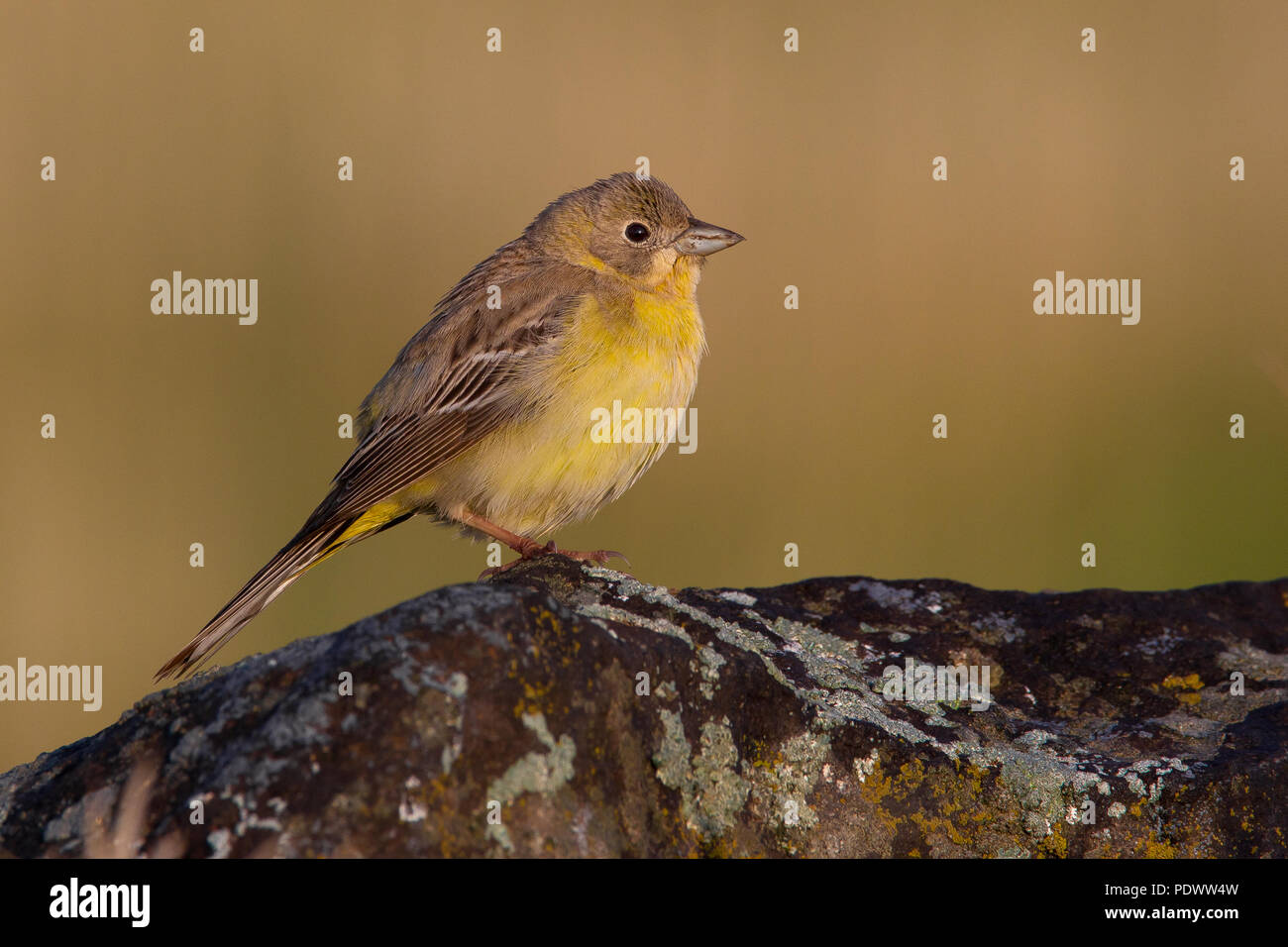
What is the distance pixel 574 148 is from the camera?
10.0 metres

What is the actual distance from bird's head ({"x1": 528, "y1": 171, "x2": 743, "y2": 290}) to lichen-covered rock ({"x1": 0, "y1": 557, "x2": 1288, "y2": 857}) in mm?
2639

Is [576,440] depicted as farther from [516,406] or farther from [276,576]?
[276,576]

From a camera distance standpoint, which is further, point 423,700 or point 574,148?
point 574,148

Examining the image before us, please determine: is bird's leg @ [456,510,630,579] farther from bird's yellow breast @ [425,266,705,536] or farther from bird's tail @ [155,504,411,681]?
bird's tail @ [155,504,411,681]

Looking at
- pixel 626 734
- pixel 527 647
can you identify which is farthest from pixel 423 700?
pixel 626 734

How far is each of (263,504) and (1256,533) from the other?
22.1 feet

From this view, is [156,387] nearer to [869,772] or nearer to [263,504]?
[263,504]

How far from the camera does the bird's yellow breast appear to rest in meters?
5.79

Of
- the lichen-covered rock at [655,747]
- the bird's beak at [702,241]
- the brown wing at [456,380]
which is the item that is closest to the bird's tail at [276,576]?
the brown wing at [456,380]

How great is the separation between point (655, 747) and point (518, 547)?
2606 mm

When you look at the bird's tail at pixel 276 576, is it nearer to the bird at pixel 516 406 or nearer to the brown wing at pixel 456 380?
the bird at pixel 516 406

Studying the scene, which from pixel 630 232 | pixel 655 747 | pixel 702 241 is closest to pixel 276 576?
pixel 630 232

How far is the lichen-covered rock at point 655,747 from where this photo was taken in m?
2.73

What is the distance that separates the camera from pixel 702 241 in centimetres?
686
